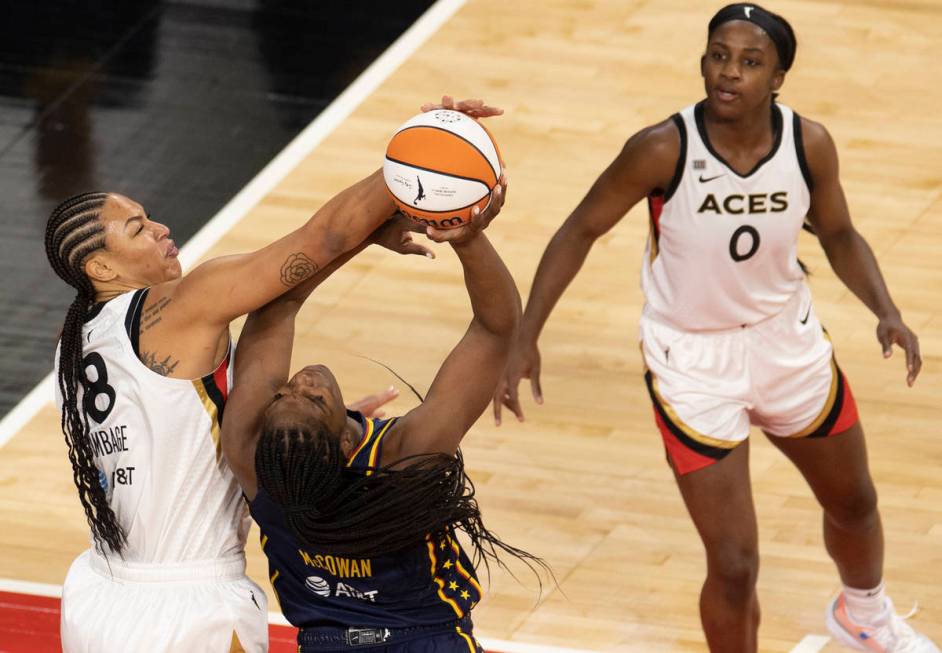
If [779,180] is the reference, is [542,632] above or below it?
below

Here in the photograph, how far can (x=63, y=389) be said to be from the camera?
4762 mm

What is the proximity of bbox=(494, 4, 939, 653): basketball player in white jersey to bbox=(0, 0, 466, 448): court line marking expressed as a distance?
2987 millimetres

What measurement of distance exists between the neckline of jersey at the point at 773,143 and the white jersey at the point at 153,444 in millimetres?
1760

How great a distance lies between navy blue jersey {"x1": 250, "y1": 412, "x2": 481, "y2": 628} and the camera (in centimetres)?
448

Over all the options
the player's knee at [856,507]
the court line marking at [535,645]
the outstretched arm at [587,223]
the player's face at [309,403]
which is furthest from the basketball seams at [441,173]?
the court line marking at [535,645]

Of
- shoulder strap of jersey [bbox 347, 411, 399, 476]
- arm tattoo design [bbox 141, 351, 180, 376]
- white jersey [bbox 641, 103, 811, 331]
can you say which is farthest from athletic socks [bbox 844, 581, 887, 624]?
arm tattoo design [bbox 141, 351, 180, 376]

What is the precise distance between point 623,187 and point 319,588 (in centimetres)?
184

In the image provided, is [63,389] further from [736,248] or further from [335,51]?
[335,51]

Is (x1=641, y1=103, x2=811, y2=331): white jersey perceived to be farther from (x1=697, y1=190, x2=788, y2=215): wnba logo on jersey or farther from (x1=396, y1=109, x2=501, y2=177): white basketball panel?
(x1=396, y1=109, x2=501, y2=177): white basketball panel

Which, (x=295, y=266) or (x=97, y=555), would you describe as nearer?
(x=295, y=266)

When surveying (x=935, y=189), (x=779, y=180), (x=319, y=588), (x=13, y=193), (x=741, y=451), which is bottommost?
(x=13, y=193)

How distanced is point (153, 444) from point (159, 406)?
4.5 inches

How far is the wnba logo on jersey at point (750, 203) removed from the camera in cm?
568

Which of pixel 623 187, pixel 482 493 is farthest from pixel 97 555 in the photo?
pixel 482 493
